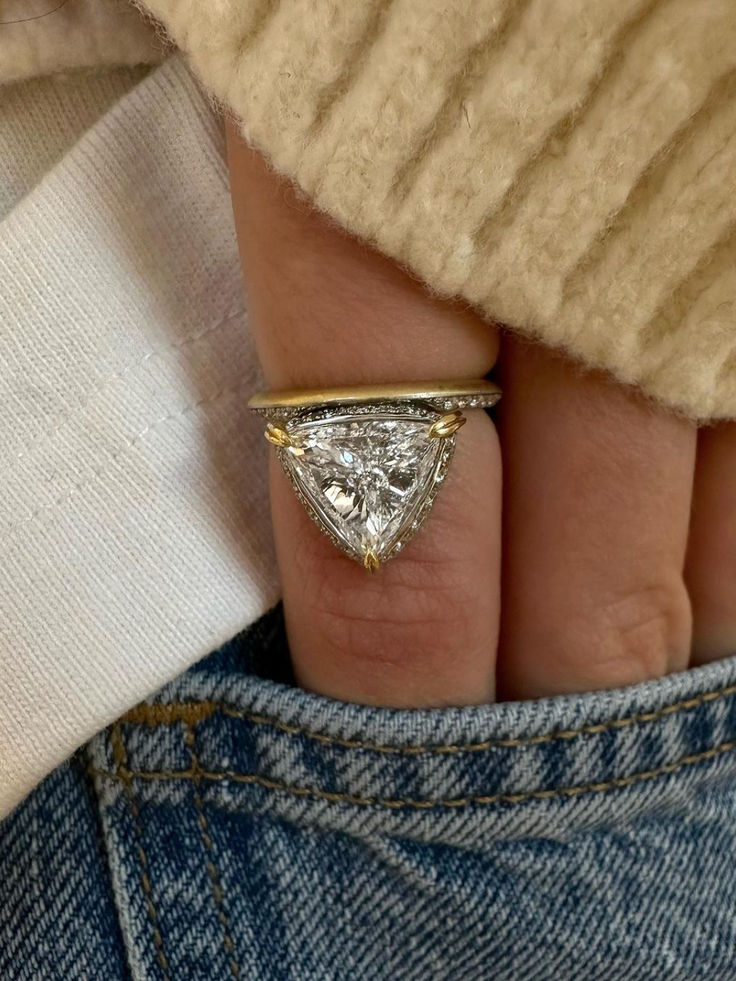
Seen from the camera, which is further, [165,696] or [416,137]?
[165,696]

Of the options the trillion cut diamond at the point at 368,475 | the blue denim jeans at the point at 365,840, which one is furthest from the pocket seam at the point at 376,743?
the trillion cut diamond at the point at 368,475

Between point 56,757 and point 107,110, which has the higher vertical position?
point 107,110

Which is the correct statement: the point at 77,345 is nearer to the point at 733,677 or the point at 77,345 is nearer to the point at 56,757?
the point at 56,757

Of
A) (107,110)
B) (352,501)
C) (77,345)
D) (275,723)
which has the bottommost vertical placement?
(275,723)

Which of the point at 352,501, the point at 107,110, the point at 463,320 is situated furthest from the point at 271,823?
the point at 107,110

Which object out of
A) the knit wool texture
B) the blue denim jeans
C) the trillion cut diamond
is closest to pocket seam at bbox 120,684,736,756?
the blue denim jeans

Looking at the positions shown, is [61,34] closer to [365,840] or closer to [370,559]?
[370,559]

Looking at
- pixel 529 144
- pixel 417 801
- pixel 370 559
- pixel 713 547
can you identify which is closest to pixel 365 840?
pixel 417 801
